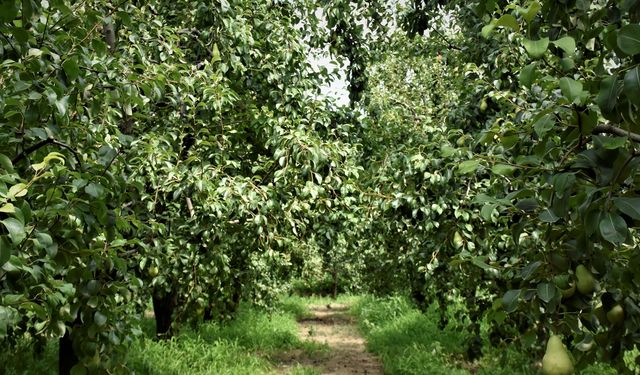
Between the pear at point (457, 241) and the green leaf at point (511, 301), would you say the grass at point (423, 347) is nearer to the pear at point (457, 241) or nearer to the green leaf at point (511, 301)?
the pear at point (457, 241)

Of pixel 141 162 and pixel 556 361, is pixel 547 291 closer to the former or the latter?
pixel 556 361

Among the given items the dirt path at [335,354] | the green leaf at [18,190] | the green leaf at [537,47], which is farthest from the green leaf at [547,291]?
the dirt path at [335,354]

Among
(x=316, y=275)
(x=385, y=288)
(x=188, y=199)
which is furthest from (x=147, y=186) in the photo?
(x=316, y=275)

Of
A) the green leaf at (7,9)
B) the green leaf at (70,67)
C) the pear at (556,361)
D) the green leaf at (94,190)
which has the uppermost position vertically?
the green leaf at (7,9)

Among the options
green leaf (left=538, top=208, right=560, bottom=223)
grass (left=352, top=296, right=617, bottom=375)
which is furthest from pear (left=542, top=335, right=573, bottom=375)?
grass (left=352, top=296, right=617, bottom=375)

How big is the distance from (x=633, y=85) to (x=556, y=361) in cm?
106

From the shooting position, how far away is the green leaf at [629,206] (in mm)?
1342

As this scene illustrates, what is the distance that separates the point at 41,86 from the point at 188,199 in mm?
2754

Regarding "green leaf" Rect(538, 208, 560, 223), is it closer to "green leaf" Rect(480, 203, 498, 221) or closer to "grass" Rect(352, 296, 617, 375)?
"green leaf" Rect(480, 203, 498, 221)

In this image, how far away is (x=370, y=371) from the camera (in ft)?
29.8

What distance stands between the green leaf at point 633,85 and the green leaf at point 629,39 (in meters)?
0.04

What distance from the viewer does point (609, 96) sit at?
4.26 feet

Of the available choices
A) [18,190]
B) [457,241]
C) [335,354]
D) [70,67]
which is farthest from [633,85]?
[335,354]

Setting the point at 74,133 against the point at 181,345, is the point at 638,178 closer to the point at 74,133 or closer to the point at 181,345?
the point at 74,133
